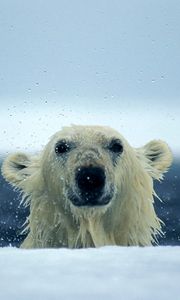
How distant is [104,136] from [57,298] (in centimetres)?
270

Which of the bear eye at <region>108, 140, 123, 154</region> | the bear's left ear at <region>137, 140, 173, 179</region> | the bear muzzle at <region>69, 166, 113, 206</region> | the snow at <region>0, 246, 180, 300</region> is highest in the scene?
the bear eye at <region>108, 140, 123, 154</region>

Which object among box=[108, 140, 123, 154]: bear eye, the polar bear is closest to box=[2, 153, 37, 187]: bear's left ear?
the polar bear

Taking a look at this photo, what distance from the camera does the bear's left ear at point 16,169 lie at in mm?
5047

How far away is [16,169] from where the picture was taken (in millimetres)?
5102

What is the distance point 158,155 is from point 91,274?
2.99 meters

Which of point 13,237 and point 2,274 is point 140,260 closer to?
point 2,274

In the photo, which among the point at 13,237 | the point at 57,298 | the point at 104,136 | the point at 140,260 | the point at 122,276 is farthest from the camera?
the point at 13,237

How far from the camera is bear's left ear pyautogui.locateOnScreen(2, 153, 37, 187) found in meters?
5.05

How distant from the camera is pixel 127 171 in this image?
469cm

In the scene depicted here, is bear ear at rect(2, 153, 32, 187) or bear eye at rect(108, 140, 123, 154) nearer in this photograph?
bear eye at rect(108, 140, 123, 154)

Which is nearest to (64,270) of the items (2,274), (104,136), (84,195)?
(2,274)

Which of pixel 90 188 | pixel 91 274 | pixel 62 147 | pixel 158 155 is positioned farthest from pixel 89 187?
pixel 91 274

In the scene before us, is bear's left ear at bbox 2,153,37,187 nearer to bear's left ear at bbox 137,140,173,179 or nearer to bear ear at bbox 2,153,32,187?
bear ear at bbox 2,153,32,187

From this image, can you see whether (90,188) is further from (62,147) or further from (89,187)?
(62,147)
